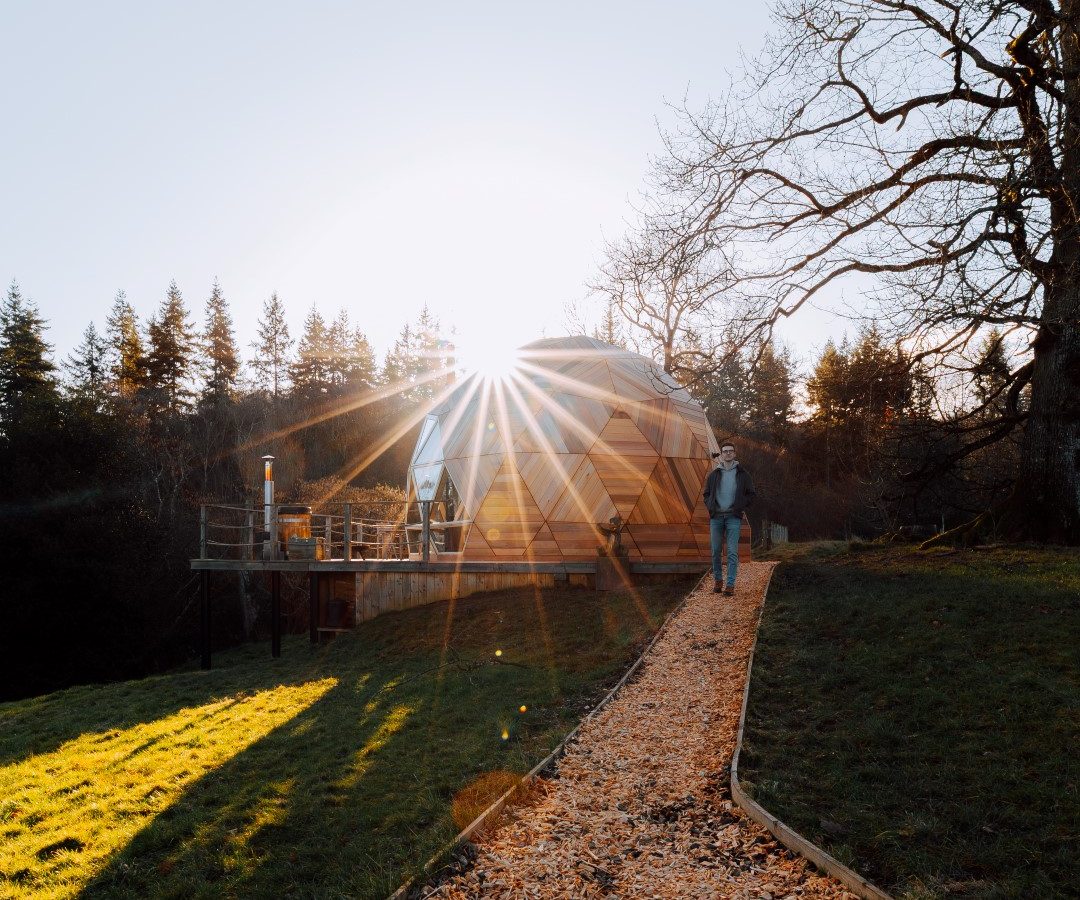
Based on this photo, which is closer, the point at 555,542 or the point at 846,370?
the point at 555,542

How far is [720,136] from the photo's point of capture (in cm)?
959

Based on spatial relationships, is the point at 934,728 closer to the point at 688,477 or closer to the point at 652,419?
the point at 688,477

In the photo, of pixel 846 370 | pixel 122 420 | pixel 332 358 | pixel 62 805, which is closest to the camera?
pixel 62 805

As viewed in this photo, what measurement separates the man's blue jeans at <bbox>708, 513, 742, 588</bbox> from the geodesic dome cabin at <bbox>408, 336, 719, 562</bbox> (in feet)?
9.26

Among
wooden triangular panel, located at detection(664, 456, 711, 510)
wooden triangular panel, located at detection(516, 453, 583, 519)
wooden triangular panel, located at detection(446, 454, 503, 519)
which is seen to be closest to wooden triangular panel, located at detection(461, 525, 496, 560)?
wooden triangular panel, located at detection(446, 454, 503, 519)

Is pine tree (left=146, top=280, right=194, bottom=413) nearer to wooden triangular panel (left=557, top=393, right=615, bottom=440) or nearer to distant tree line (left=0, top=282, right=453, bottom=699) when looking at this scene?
distant tree line (left=0, top=282, right=453, bottom=699)

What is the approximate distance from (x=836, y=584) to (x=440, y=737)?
634cm

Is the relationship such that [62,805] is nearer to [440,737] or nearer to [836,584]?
[440,737]

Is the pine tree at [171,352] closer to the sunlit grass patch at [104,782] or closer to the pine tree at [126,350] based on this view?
the pine tree at [126,350]

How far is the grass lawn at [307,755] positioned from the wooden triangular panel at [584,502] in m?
2.04

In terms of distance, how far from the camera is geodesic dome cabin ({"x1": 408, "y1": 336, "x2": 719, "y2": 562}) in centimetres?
1395

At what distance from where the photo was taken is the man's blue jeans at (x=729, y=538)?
10.2 m

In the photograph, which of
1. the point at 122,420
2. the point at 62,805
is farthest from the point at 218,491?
the point at 62,805

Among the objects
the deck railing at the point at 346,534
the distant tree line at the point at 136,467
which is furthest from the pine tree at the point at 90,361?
the deck railing at the point at 346,534
